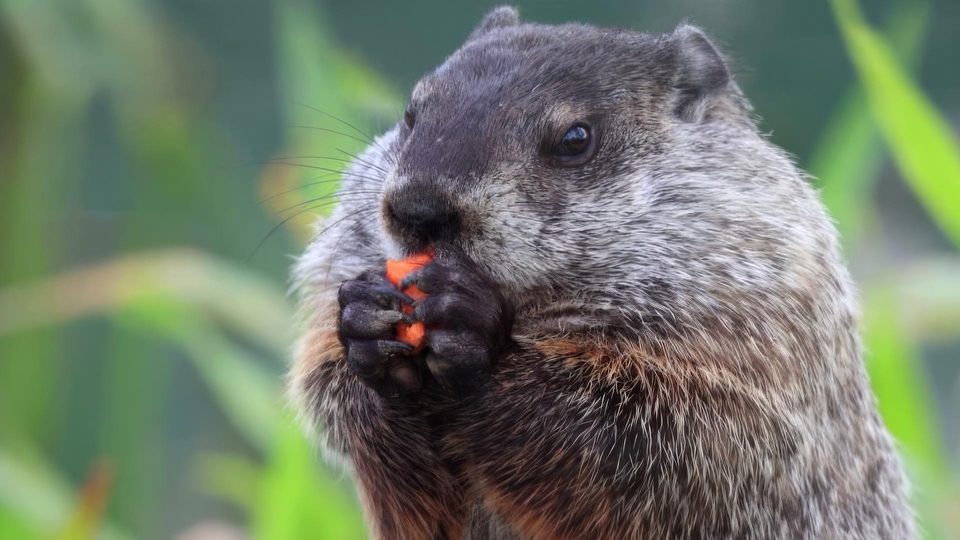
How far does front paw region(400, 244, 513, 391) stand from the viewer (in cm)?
109

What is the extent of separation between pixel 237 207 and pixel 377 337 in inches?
93.5

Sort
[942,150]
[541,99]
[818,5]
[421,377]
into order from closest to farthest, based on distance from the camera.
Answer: [421,377], [541,99], [942,150], [818,5]

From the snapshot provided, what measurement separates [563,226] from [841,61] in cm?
214

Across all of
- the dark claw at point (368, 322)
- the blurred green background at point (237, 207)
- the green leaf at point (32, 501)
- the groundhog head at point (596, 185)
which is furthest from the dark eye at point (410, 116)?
the green leaf at point (32, 501)

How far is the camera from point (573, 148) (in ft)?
4.08

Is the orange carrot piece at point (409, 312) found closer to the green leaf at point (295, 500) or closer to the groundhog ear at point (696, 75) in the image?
the groundhog ear at point (696, 75)

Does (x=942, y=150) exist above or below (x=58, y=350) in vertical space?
above

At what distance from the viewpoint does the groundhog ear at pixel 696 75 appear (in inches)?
55.8

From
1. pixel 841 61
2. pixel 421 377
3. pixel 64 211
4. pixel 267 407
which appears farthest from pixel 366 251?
pixel 64 211

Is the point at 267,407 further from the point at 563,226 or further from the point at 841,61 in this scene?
the point at 841,61

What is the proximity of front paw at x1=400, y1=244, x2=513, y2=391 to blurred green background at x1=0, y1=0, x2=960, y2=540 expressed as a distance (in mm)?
445

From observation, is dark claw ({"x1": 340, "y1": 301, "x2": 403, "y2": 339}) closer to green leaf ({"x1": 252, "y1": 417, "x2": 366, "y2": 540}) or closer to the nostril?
the nostril

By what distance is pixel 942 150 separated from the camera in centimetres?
188

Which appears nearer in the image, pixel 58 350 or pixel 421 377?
pixel 421 377
